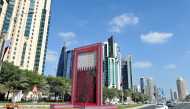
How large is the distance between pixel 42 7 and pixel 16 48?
3590 cm

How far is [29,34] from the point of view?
14725 cm

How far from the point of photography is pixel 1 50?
20.5m

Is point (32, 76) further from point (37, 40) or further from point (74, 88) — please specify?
point (37, 40)

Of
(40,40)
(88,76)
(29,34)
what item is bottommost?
(88,76)

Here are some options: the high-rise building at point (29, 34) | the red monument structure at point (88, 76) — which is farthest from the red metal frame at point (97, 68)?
the high-rise building at point (29, 34)

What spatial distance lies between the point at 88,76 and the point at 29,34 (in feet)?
384

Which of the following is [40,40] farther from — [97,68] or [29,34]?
[97,68]

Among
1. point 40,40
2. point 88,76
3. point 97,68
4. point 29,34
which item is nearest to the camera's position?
point 97,68

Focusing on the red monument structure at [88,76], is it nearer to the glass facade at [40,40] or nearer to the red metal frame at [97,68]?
the red metal frame at [97,68]

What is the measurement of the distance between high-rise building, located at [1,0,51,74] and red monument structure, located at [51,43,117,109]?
9923 centimetres

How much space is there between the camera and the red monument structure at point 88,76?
3659 cm

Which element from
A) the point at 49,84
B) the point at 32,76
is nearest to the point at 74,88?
the point at 32,76

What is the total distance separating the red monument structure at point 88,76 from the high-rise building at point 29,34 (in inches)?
3907

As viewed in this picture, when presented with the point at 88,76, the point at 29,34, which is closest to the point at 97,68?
the point at 88,76
